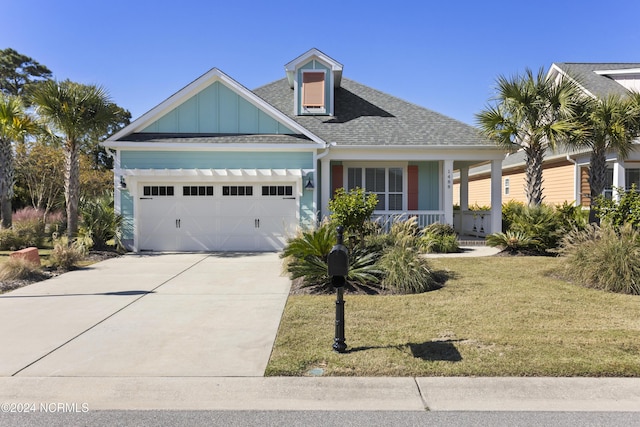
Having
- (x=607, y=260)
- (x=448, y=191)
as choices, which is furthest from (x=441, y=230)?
(x=607, y=260)

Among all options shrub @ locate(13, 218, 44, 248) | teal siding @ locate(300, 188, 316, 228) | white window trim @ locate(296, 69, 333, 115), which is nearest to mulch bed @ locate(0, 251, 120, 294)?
shrub @ locate(13, 218, 44, 248)

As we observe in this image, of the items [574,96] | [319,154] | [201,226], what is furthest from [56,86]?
[574,96]

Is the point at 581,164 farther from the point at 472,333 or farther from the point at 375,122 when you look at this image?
the point at 472,333

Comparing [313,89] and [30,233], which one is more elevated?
[313,89]

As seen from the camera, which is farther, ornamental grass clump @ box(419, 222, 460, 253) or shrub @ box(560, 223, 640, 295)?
ornamental grass clump @ box(419, 222, 460, 253)

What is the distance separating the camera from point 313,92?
1658cm

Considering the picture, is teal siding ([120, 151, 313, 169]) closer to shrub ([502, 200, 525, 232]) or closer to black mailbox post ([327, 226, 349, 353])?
shrub ([502, 200, 525, 232])

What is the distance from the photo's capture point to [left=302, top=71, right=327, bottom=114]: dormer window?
54.2 feet

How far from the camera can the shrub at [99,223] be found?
13.1 metres

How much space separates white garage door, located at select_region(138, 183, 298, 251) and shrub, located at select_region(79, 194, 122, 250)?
32.4 inches

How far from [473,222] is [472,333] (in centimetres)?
1226

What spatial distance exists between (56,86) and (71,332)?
1008 centimetres

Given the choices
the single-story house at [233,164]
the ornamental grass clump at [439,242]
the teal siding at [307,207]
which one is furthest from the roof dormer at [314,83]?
the ornamental grass clump at [439,242]

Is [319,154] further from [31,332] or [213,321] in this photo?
[31,332]
